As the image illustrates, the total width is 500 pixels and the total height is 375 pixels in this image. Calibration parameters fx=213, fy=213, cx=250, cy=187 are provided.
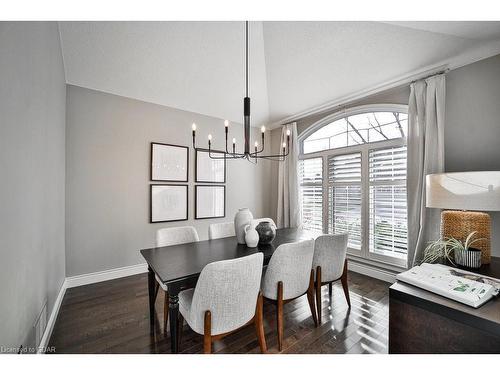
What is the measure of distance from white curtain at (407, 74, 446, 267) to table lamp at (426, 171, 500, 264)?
78cm

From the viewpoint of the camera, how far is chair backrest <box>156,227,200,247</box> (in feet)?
7.13

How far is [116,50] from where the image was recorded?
2516 millimetres

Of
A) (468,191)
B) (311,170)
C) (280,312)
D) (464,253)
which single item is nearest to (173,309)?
(280,312)

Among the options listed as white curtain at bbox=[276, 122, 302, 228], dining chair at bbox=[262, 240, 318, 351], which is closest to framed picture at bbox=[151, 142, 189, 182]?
white curtain at bbox=[276, 122, 302, 228]

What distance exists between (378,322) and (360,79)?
9.26ft

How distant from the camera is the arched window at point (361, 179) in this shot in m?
2.82

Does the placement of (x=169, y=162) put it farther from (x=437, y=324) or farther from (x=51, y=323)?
(x=437, y=324)

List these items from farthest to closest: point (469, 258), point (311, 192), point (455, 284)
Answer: point (311, 192), point (469, 258), point (455, 284)

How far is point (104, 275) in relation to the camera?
285cm

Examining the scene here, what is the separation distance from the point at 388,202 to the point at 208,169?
2776mm

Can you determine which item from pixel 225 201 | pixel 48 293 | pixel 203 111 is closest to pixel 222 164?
pixel 225 201

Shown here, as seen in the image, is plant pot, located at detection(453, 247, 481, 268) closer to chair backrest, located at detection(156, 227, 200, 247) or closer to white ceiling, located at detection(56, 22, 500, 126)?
white ceiling, located at detection(56, 22, 500, 126)

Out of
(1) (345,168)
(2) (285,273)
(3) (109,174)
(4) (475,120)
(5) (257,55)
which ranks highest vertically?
(5) (257,55)

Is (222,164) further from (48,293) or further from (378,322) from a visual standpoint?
(378,322)
